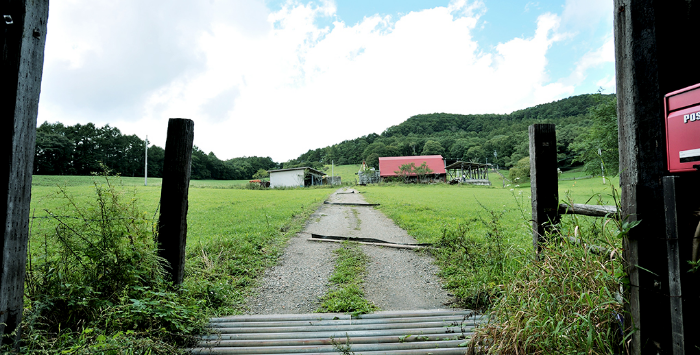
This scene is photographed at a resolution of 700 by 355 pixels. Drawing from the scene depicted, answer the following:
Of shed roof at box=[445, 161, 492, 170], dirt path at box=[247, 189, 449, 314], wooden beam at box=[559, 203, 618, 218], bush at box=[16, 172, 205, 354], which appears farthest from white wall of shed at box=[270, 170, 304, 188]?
wooden beam at box=[559, 203, 618, 218]

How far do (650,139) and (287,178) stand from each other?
152 feet

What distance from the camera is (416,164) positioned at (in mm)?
47719

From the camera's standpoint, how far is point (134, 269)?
3080mm

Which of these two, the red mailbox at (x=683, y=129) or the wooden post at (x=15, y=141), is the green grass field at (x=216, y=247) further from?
the red mailbox at (x=683, y=129)

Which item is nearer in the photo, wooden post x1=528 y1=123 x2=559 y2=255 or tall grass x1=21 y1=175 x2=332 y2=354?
tall grass x1=21 y1=175 x2=332 y2=354

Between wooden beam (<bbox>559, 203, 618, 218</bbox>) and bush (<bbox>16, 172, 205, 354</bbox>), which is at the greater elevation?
wooden beam (<bbox>559, 203, 618, 218</bbox>)

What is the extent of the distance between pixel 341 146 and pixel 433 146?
36417mm

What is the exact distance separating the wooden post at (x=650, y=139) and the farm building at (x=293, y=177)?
144ft

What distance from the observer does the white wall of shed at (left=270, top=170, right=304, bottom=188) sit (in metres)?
45.7

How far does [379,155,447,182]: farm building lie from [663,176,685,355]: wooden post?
1761 inches

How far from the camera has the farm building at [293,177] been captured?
150 feet

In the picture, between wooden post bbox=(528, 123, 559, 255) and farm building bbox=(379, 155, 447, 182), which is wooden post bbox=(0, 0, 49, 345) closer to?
wooden post bbox=(528, 123, 559, 255)

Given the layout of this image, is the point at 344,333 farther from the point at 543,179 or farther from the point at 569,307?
the point at 543,179

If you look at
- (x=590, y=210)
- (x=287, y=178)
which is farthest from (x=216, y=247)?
(x=287, y=178)
